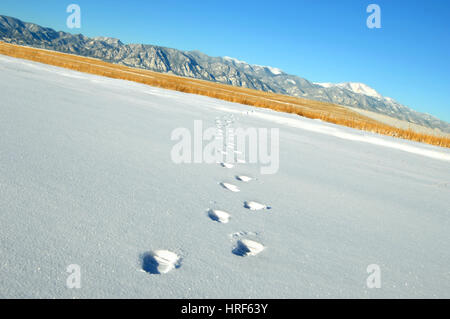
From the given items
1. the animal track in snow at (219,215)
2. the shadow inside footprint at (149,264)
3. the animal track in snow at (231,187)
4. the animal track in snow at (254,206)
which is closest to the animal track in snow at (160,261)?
the shadow inside footprint at (149,264)

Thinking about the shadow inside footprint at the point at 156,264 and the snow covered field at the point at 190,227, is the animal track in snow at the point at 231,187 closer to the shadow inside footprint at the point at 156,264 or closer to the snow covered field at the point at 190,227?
the snow covered field at the point at 190,227

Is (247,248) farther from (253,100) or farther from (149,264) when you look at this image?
(253,100)

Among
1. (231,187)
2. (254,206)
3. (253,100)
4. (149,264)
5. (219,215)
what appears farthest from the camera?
(253,100)

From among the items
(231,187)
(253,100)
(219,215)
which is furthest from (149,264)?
(253,100)

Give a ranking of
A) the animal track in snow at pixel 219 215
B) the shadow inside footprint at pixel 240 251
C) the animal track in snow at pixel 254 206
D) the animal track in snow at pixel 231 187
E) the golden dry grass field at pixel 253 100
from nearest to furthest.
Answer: the shadow inside footprint at pixel 240 251 < the animal track in snow at pixel 219 215 < the animal track in snow at pixel 254 206 < the animal track in snow at pixel 231 187 < the golden dry grass field at pixel 253 100
